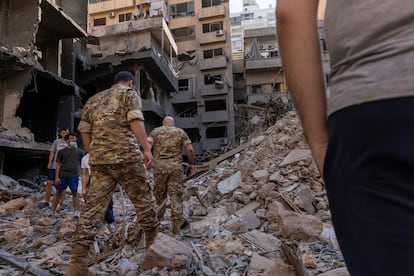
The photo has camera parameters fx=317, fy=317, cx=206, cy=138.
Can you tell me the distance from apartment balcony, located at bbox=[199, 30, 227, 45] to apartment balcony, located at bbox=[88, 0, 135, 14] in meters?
7.47

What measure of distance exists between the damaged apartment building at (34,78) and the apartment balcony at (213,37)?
16.1 meters

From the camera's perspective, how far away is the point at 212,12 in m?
31.3

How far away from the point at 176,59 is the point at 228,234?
28623 mm

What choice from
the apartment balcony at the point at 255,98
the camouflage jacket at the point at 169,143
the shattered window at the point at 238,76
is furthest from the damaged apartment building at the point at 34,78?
the shattered window at the point at 238,76

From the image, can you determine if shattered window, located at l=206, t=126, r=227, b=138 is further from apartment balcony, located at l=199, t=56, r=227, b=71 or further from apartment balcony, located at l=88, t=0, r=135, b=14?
apartment balcony, located at l=88, t=0, r=135, b=14

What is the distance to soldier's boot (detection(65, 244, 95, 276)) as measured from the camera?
266 centimetres

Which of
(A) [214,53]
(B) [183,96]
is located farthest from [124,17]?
(B) [183,96]

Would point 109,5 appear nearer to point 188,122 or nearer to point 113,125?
point 188,122

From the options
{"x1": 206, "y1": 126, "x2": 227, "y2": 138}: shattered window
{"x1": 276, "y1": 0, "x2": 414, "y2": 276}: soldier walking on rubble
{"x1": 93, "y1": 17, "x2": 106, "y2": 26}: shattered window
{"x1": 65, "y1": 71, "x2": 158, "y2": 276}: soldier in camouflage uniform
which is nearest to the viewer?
{"x1": 276, "y1": 0, "x2": 414, "y2": 276}: soldier walking on rubble

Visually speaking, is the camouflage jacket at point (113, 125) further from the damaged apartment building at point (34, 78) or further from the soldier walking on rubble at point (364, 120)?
the damaged apartment building at point (34, 78)

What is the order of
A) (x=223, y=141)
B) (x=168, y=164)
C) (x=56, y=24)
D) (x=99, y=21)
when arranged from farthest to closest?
(x=99, y=21) < (x=223, y=141) < (x=56, y=24) < (x=168, y=164)

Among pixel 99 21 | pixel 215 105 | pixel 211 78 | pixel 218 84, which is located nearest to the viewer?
pixel 218 84

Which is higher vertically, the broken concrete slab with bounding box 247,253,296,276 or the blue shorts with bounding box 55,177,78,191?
the blue shorts with bounding box 55,177,78,191

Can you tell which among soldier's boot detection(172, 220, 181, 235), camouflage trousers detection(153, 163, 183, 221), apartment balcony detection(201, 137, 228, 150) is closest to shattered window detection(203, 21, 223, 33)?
apartment balcony detection(201, 137, 228, 150)
